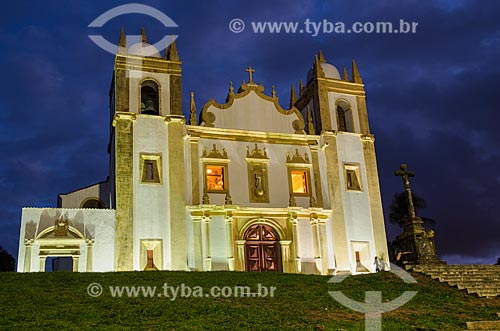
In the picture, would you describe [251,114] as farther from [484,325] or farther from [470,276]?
[484,325]

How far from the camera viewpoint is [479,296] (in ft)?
61.5

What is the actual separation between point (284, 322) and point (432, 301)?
603 cm

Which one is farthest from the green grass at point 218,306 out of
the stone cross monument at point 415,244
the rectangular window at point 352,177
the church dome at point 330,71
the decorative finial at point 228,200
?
the church dome at point 330,71

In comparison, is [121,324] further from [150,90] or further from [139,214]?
[150,90]

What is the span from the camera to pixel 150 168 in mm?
25234

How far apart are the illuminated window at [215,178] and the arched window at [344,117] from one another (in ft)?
23.8

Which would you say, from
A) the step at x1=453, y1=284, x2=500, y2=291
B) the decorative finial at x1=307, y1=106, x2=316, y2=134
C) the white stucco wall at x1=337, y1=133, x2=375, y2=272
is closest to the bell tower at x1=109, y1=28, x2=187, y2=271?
the decorative finial at x1=307, y1=106, x2=316, y2=134

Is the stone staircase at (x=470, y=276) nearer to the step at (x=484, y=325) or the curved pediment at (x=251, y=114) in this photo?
the step at (x=484, y=325)

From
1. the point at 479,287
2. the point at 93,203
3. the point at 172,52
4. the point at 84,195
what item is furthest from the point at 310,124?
the point at 84,195

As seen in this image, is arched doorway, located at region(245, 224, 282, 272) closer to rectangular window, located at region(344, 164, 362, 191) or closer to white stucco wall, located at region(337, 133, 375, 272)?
white stucco wall, located at region(337, 133, 375, 272)

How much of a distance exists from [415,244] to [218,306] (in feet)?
40.0

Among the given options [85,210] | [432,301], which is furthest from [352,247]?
[85,210]

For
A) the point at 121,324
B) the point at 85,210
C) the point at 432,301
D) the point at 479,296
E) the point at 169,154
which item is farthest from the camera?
the point at 169,154

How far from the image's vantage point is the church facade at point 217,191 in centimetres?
2356
